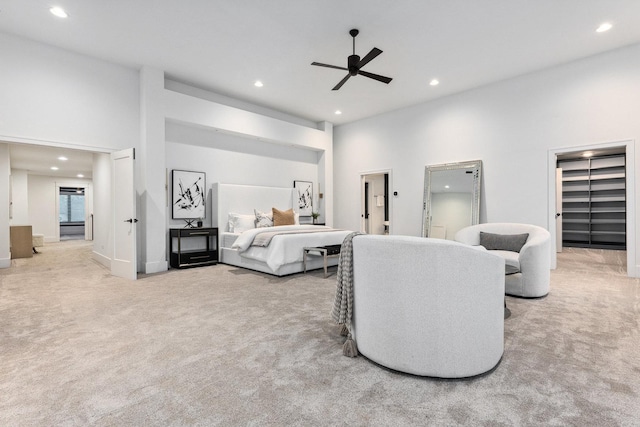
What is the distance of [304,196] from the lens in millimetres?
7699

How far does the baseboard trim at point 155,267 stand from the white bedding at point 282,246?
1158mm

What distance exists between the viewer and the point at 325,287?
3.95 meters

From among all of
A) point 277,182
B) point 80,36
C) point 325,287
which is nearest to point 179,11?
point 80,36

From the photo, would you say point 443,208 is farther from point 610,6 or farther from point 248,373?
point 248,373

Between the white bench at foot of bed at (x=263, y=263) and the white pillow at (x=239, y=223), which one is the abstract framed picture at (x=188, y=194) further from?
the white bench at foot of bed at (x=263, y=263)

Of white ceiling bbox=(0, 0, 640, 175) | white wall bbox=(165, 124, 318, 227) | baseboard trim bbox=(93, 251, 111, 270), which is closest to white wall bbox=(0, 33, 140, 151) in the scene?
white ceiling bbox=(0, 0, 640, 175)

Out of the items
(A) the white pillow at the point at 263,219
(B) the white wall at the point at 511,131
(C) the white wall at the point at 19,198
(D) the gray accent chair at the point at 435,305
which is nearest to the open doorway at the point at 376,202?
(B) the white wall at the point at 511,131

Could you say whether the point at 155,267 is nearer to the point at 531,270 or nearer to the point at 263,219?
the point at 263,219

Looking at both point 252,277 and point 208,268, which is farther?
point 208,268

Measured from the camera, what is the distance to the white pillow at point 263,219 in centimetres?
612

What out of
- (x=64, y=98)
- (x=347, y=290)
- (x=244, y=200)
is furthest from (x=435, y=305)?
(x=64, y=98)

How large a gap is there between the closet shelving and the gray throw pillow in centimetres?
562

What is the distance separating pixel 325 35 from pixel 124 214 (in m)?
3.78

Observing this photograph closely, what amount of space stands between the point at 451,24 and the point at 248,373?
13.9 feet
